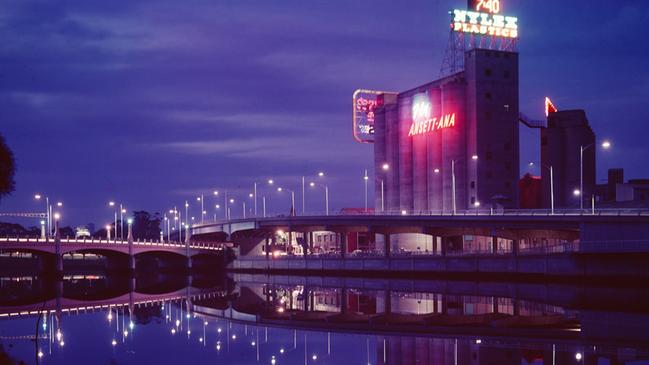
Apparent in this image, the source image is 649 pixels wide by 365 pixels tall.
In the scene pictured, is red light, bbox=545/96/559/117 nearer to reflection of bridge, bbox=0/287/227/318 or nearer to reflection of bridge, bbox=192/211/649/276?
reflection of bridge, bbox=192/211/649/276

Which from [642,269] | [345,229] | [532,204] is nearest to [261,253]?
[345,229]

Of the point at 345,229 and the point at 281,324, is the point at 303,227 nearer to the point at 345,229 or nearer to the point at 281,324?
the point at 345,229

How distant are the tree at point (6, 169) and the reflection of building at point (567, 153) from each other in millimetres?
94132

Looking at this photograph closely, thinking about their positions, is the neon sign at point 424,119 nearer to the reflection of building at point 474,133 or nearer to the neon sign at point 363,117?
the reflection of building at point 474,133

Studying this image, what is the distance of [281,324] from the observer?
62.0 m

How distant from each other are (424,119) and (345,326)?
88.4 m

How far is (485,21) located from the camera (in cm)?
14000

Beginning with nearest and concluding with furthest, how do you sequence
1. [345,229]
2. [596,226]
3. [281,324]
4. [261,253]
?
1. [281,324]
2. [596,226]
3. [345,229]
4. [261,253]

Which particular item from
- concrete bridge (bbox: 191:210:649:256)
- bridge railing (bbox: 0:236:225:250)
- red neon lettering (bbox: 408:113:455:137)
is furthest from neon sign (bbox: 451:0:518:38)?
bridge railing (bbox: 0:236:225:250)

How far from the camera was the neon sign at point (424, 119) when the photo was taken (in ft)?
452

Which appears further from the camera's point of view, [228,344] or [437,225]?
[437,225]

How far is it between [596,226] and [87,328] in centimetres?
4755

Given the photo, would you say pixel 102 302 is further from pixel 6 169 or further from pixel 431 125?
pixel 431 125

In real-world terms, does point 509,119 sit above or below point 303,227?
above
